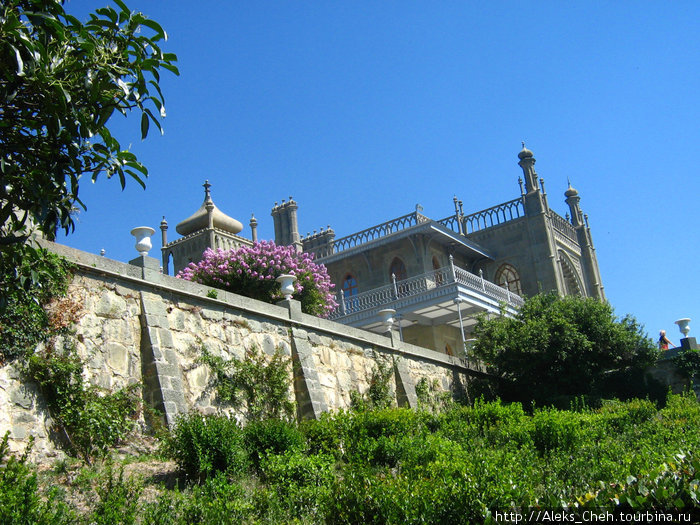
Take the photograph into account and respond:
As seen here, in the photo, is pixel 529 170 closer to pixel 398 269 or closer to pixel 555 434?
pixel 398 269

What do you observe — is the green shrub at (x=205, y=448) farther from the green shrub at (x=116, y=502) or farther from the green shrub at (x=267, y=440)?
the green shrub at (x=116, y=502)

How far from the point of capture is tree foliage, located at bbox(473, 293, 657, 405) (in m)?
18.6

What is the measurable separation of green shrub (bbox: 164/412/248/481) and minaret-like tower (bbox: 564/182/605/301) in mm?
25183

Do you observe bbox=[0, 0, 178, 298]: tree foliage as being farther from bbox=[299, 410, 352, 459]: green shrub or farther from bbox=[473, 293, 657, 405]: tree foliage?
bbox=[473, 293, 657, 405]: tree foliage

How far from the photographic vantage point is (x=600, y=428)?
13234 mm

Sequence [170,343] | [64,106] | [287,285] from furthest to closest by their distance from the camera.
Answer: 1. [287,285]
2. [170,343]
3. [64,106]

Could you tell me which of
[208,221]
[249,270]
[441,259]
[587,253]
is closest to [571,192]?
[587,253]

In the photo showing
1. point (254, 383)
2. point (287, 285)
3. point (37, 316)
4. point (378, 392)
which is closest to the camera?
point (37, 316)

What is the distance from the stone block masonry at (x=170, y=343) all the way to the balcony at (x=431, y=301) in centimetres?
759

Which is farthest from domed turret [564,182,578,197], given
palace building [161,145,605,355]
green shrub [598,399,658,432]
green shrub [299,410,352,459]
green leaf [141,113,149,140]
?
green leaf [141,113,149,140]

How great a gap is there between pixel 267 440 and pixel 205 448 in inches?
42.3

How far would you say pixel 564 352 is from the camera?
727 inches

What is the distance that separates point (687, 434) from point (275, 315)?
22.8 feet

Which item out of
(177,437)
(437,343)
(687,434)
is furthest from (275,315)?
(437,343)
